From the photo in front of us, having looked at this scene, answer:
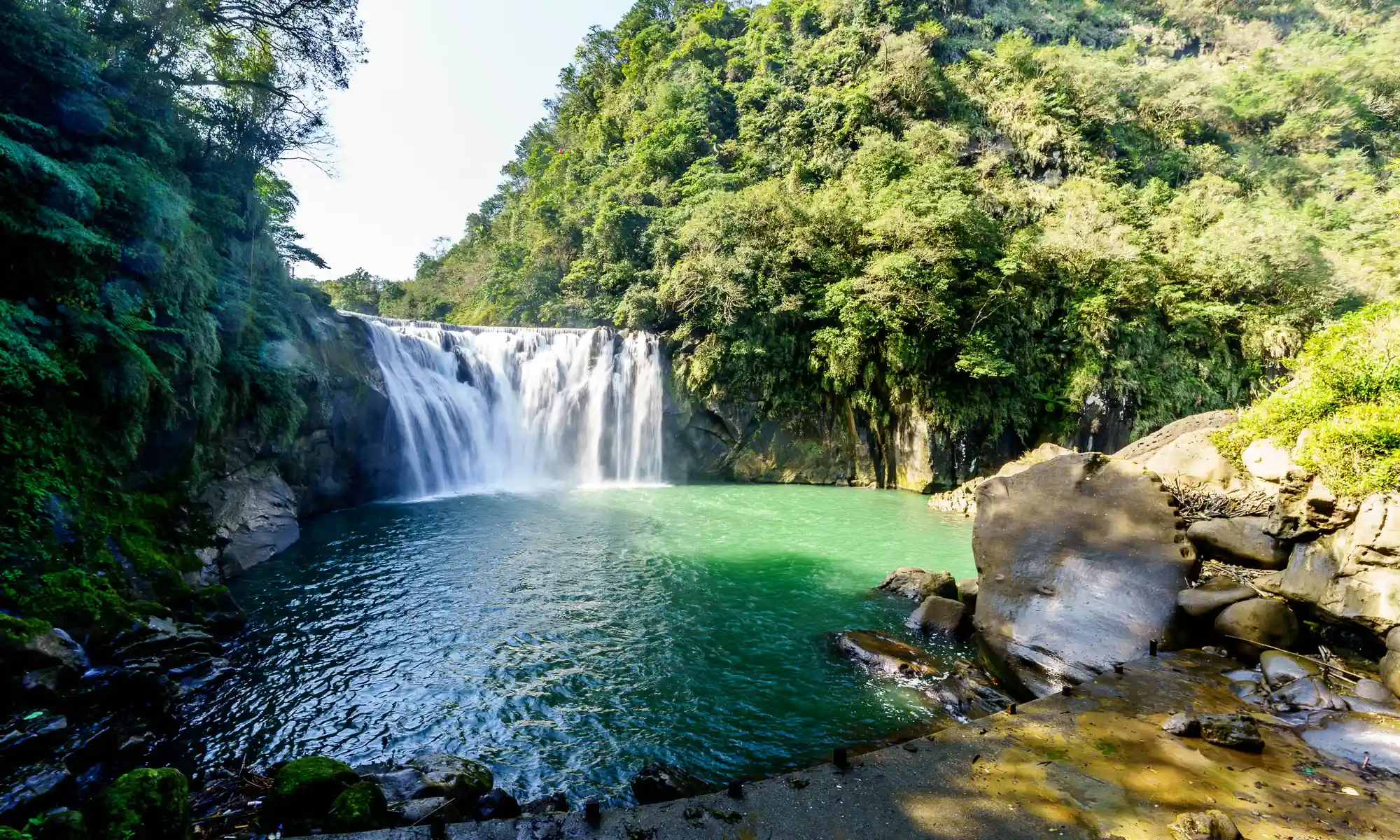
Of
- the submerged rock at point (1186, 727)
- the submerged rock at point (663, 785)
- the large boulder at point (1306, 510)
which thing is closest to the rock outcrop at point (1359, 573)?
the large boulder at point (1306, 510)

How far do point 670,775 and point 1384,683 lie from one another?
20.6ft

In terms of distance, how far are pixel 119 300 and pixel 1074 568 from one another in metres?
13.8

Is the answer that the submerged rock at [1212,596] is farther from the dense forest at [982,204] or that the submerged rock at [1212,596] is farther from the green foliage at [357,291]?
the green foliage at [357,291]

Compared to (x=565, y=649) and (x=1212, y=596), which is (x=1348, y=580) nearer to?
(x=1212, y=596)

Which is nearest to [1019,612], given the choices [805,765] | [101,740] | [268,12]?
[805,765]

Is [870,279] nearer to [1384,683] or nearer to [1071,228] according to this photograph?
[1071,228]

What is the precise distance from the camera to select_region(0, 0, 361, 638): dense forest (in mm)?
6730

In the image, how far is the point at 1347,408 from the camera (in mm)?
6258

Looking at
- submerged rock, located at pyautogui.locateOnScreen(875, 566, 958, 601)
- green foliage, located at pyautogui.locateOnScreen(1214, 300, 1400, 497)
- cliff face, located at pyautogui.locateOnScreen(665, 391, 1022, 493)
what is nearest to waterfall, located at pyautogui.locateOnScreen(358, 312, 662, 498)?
cliff face, located at pyautogui.locateOnScreen(665, 391, 1022, 493)

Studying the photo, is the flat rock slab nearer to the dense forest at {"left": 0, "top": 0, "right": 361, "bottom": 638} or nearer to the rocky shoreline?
the rocky shoreline

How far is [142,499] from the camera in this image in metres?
8.83

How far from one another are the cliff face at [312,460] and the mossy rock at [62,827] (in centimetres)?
749

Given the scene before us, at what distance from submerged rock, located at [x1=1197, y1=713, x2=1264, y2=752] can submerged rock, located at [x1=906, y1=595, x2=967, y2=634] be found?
3.83 metres

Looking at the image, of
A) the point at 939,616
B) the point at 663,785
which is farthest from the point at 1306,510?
the point at 663,785
